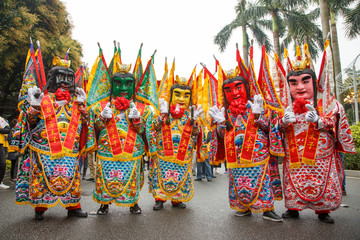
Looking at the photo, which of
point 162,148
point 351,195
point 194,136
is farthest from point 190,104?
point 351,195

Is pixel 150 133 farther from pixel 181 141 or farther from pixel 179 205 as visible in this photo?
pixel 179 205

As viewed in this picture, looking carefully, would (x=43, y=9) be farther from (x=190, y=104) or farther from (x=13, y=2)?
(x=190, y=104)

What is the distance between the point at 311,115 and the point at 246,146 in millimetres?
1006

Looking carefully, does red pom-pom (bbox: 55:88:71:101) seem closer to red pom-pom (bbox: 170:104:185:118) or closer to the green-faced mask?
the green-faced mask

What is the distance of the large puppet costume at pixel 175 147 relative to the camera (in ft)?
15.9

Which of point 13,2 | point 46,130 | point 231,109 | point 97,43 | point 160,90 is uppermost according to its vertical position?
point 13,2

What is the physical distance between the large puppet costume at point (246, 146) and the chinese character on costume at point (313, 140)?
0.28m

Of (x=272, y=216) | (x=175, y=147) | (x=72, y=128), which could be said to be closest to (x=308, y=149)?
(x=272, y=216)

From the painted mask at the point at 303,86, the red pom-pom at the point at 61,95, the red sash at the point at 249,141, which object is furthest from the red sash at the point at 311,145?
the red pom-pom at the point at 61,95

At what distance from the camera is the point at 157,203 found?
4.84 metres

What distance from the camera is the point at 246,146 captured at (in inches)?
162

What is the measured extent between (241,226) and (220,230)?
342 millimetres

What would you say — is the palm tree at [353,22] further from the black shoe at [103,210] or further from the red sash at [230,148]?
the black shoe at [103,210]

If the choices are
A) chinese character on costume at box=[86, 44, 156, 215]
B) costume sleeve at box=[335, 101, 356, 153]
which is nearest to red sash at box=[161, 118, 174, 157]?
chinese character on costume at box=[86, 44, 156, 215]
